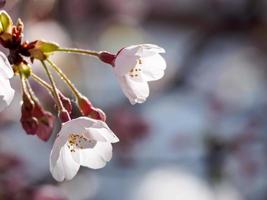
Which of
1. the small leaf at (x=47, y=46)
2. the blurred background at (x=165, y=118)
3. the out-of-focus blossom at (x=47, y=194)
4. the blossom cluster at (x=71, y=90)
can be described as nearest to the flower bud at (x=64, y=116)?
the blossom cluster at (x=71, y=90)

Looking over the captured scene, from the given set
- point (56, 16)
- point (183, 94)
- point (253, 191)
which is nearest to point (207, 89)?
point (183, 94)

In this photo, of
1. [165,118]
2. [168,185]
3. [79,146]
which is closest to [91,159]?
[79,146]

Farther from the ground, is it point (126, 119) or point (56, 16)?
point (56, 16)

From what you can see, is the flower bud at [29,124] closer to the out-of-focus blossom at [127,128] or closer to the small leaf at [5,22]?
the small leaf at [5,22]

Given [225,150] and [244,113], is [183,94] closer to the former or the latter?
[244,113]

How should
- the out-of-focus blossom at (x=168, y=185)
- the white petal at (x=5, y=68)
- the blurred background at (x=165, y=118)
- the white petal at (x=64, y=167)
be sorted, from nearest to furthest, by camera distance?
the white petal at (x=5, y=68) → the white petal at (x=64, y=167) → the blurred background at (x=165, y=118) → the out-of-focus blossom at (x=168, y=185)

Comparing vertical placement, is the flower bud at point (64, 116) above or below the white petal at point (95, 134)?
above
